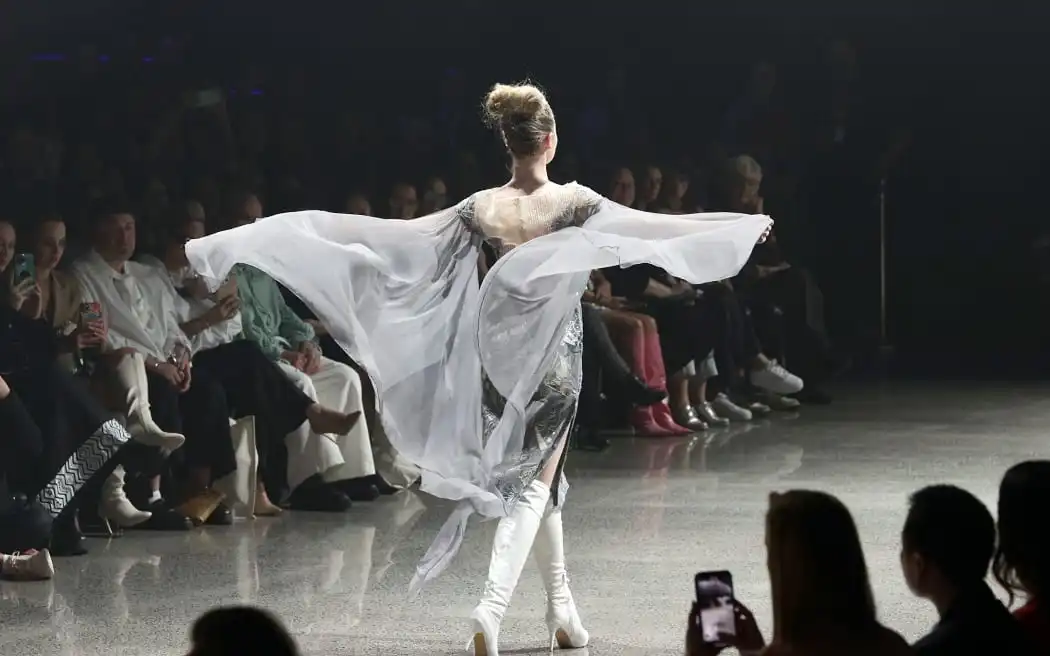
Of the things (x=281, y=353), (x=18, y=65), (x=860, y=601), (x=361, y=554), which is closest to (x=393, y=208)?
(x=281, y=353)

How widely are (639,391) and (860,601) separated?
5040 millimetres

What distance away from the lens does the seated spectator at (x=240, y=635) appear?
5.34 feet

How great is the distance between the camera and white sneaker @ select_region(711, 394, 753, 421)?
7785 millimetres

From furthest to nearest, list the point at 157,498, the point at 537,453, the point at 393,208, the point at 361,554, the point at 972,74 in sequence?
the point at 972,74
the point at 393,208
the point at 157,498
the point at 361,554
the point at 537,453

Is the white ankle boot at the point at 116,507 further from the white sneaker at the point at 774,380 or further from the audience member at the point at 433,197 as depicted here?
the white sneaker at the point at 774,380

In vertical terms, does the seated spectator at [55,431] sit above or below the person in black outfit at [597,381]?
above

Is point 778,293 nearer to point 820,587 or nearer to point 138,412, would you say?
point 138,412

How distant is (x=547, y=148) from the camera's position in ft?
11.9

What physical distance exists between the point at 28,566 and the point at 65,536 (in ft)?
1.20

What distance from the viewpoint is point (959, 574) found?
2180 millimetres

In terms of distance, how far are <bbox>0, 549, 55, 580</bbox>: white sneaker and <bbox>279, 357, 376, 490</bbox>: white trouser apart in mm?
1202

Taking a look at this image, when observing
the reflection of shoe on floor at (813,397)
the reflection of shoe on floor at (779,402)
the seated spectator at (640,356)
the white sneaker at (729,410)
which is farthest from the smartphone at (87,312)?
the reflection of shoe on floor at (813,397)

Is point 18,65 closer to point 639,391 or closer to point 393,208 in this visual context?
point 393,208

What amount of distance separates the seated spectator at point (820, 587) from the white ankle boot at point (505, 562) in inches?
57.5
